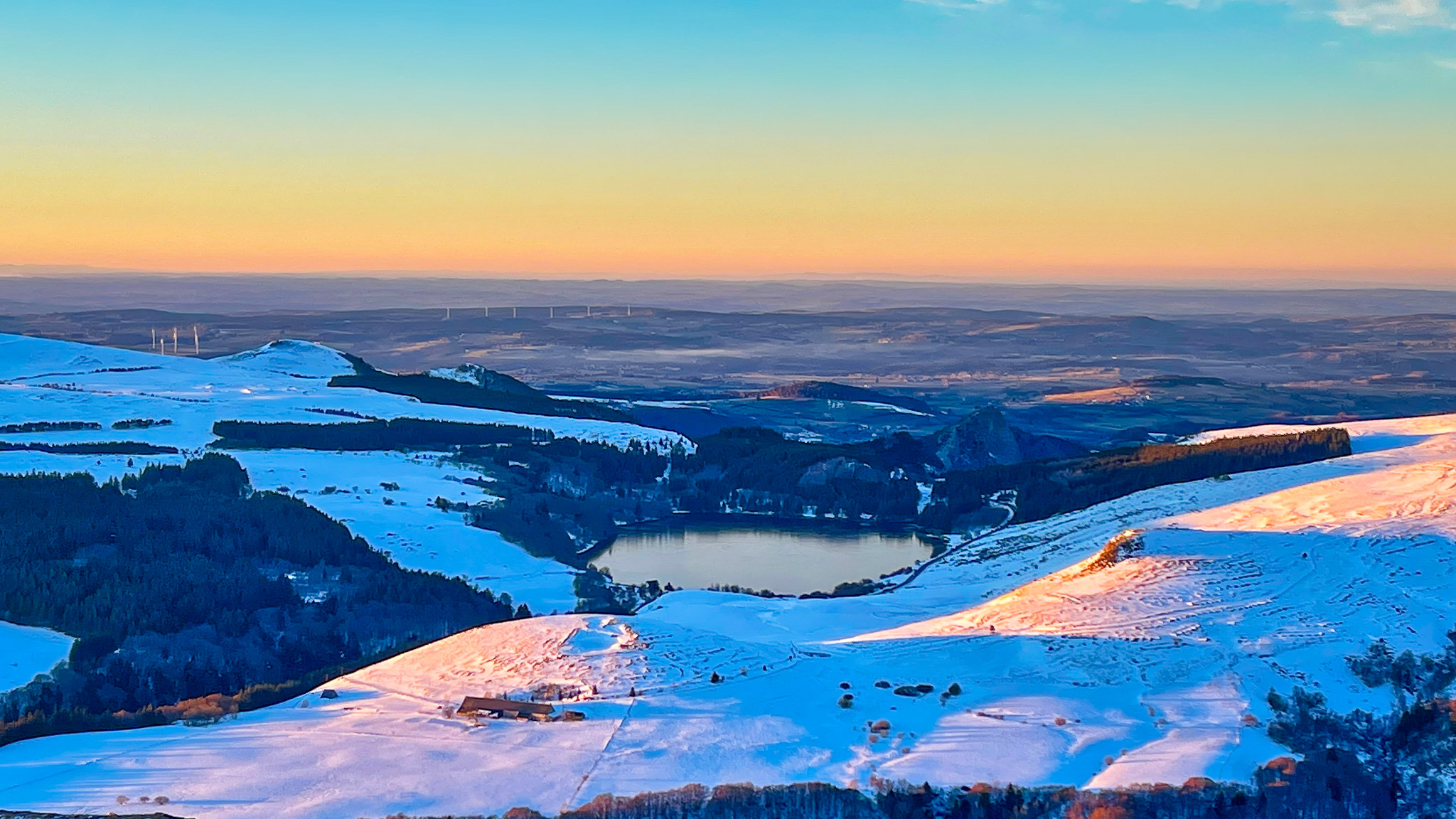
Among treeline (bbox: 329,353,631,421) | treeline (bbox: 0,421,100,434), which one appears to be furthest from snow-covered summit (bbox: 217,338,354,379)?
treeline (bbox: 0,421,100,434)

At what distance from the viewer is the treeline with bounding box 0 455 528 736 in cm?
5519

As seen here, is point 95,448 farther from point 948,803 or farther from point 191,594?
point 948,803

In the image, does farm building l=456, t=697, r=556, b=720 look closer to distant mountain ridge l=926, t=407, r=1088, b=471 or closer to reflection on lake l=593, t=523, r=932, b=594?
reflection on lake l=593, t=523, r=932, b=594

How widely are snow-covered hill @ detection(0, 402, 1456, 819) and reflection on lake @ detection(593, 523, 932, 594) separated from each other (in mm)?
15438

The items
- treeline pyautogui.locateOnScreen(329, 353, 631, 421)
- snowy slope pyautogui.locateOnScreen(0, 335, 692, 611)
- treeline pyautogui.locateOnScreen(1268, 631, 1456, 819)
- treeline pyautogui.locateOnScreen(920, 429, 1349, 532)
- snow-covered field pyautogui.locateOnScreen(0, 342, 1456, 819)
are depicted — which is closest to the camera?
snow-covered field pyautogui.locateOnScreen(0, 342, 1456, 819)

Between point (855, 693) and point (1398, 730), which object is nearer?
point (1398, 730)

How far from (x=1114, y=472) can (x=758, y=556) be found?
23.1 metres

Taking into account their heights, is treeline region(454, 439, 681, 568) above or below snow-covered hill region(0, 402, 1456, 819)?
below

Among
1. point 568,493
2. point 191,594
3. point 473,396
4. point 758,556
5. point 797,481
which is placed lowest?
point 758,556

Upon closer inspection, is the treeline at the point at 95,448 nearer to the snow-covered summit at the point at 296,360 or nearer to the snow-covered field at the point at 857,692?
the snow-covered field at the point at 857,692

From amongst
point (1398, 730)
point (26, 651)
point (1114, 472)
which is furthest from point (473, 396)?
point (1398, 730)

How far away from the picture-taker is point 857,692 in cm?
4344

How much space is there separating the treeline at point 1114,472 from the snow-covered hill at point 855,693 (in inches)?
1109

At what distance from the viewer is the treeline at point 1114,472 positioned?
91.1m
